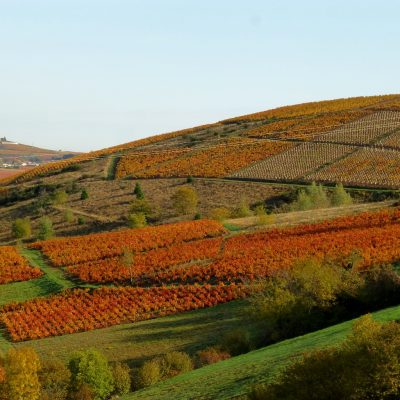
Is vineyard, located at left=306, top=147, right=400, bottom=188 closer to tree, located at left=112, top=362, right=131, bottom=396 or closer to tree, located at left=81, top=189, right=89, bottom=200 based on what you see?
tree, located at left=81, top=189, right=89, bottom=200

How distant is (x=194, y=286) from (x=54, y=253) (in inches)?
741

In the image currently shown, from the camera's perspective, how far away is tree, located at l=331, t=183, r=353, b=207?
3147 inches

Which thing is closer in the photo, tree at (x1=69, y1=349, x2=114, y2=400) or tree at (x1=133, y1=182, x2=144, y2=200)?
tree at (x1=69, y1=349, x2=114, y2=400)

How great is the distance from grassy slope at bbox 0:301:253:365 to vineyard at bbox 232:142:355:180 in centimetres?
5415

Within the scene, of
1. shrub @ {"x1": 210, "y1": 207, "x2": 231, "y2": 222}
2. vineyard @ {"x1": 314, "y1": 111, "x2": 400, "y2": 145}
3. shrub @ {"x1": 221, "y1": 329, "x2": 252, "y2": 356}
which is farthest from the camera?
vineyard @ {"x1": 314, "y1": 111, "x2": 400, "y2": 145}

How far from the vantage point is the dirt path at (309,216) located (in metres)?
66.9

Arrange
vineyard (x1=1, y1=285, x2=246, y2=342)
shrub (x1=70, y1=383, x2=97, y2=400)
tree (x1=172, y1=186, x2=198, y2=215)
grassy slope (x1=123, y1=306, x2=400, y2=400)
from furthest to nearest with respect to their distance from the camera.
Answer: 1. tree (x1=172, y1=186, x2=198, y2=215)
2. vineyard (x1=1, y1=285, x2=246, y2=342)
3. shrub (x1=70, y1=383, x2=97, y2=400)
4. grassy slope (x1=123, y1=306, x2=400, y2=400)

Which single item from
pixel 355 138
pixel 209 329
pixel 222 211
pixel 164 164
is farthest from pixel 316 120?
pixel 209 329

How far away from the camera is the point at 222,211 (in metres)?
77.1

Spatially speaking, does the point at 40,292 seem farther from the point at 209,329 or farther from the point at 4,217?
the point at 4,217

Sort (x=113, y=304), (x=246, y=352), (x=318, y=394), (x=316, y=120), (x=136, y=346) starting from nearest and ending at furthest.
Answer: (x=318, y=394) < (x=246, y=352) < (x=136, y=346) < (x=113, y=304) < (x=316, y=120)

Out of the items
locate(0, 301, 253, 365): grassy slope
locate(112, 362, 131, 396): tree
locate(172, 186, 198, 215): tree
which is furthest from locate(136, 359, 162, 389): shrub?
locate(172, 186, 198, 215): tree

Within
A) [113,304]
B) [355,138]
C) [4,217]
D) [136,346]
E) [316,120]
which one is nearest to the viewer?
[136,346]

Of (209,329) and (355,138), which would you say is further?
(355,138)
